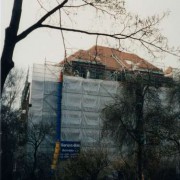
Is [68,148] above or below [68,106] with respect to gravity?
below

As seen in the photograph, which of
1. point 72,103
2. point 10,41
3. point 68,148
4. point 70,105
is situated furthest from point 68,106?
point 10,41

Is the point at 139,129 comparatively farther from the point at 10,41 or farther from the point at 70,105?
the point at 10,41

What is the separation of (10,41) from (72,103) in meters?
25.9

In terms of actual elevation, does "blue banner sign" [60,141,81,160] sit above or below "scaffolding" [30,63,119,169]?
below

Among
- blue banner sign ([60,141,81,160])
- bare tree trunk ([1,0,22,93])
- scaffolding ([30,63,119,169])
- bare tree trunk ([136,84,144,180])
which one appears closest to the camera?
bare tree trunk ([1,0,22,93])

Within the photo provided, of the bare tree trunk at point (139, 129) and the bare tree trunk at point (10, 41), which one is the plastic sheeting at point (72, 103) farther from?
the bare tree trunk at point (10, 41)

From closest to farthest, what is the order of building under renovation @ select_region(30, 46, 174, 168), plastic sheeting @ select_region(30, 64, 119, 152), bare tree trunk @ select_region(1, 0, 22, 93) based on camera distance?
bare tree trunk @ select_region(1, 0, 22, 93), building under renovation @ select_region(30, 46, 174, 168), plastic sheeting @ select_region(30, 64, 119, 152)

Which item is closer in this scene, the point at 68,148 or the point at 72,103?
the point at 68,148

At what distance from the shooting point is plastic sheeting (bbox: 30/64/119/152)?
3152 centimetres

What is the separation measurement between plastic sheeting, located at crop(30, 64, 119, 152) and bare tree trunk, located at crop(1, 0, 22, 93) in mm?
24061

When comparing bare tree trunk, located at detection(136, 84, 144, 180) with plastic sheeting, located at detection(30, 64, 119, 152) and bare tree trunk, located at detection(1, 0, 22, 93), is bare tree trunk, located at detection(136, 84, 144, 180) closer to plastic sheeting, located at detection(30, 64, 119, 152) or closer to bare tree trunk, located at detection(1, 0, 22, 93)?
plastic sheeting, located at detection(30, 64, 119, 152)

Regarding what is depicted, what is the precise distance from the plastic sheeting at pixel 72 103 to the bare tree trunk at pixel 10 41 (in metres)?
24.1

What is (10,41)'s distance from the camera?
684 centimetres

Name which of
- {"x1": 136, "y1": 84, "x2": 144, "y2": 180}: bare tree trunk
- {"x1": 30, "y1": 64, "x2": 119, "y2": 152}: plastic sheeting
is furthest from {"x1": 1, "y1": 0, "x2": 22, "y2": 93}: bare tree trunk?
{"x1": 30, "y1": 64, "x2": 119, "y2": 152}: plastic sheeting
